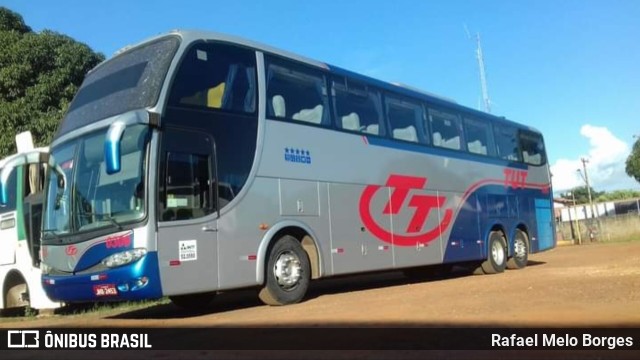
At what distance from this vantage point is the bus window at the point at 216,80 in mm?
8438

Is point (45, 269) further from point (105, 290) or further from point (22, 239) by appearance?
point (22, 239)

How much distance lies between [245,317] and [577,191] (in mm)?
95315

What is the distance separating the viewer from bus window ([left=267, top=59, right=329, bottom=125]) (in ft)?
32.1

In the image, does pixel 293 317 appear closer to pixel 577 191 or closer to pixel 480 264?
pixel 480 264

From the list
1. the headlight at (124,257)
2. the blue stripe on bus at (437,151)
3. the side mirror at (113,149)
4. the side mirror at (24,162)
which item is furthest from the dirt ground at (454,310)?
the blue stripe on bus at (437,151)

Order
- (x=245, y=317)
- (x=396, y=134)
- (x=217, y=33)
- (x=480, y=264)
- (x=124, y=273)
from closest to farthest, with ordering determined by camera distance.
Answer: (x=124, y=273), (x=245, y=317), (x=217, y=33), (x=396, y=134), (x=480, y=264)

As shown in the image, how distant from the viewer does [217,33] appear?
29.8 ft

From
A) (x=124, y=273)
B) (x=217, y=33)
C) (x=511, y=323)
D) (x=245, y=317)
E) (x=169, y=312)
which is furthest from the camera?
(x=169, y=312)

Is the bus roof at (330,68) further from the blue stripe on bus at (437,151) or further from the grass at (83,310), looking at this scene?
the grass at (83,310)

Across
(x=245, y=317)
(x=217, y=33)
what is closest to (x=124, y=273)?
(x=245, y=317)

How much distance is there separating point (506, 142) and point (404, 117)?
17.6 ft

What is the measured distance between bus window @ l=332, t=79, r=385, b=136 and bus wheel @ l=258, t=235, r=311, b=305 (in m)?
2.64

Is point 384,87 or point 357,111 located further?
point 384,87

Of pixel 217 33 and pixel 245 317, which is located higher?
pixel 217 33
